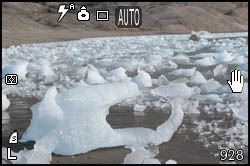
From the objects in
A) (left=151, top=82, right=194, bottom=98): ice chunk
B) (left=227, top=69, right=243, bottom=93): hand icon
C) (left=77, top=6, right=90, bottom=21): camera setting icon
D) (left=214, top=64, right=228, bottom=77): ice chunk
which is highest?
(left=77, top=6, right=90, bottom=21): camera setting icon

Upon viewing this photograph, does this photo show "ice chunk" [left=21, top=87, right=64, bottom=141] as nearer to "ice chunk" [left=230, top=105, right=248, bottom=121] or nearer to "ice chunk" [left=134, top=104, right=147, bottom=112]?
"ice chunk" [left=134, top=104, right=147, bottom=112]

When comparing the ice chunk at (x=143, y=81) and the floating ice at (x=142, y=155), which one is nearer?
the floating ice at (x=142, y=155)


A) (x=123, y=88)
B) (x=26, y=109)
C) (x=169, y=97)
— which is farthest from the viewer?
(x=169, y=97)

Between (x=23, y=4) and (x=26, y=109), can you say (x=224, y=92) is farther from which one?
(x=23, y=4)

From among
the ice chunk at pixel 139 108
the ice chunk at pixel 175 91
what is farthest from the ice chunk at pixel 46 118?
the ice chunk at pixel 175 91

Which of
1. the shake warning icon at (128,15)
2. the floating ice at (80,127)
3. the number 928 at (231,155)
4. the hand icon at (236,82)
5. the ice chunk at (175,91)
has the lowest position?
the number 928 at (231,155)

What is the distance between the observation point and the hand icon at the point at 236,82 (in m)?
5.05

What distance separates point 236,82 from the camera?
5.96 meters

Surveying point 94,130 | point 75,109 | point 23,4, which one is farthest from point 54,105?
point 23,4

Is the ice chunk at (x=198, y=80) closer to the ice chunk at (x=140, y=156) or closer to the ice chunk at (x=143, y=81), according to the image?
the ice chunk at (x=143, y=81)

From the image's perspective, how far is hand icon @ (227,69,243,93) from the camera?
5045 millimetres

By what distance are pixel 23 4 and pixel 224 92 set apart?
48.5 m

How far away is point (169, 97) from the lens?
4922mm

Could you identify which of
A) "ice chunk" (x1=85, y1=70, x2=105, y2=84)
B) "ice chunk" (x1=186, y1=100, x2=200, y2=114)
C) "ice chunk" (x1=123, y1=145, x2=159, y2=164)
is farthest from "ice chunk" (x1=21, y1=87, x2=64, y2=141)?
"ice chunk" (x1=85, y1=70, x2=105, y2=84)
